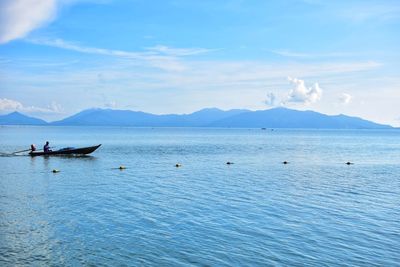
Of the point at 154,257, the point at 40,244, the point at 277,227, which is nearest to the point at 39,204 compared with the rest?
the point at 40,244

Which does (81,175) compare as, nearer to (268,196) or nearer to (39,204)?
(39,204)

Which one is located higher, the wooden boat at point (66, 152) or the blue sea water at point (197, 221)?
the wooden boat at point (66, 152)

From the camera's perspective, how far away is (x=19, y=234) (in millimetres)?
24531

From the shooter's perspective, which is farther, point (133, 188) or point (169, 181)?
point (169, 181)

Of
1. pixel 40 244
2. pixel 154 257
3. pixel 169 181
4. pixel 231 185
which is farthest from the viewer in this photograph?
pixel 169 181

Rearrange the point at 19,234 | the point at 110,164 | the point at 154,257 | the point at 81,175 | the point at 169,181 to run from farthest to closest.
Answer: the point at 110,164 < the point at 81,175 < the point at 169,181 < the point at 19,234 < the point at 154,257

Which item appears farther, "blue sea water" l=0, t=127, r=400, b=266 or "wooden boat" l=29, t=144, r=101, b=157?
"wooden boat" l=29, t=144, r=101, b=157

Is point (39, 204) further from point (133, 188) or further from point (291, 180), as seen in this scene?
point (291, 180)

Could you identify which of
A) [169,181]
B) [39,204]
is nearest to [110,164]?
[169,181]

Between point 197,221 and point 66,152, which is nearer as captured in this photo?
point 197,221

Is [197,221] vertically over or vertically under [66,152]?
under

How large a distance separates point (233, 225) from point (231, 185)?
18019 millimetres

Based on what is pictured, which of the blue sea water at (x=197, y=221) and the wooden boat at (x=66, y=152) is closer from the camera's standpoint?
the blue sea water at (x=197, y=221)

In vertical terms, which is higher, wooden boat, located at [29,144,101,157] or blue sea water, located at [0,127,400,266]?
wooden boat, located at [29,144,101,157]
